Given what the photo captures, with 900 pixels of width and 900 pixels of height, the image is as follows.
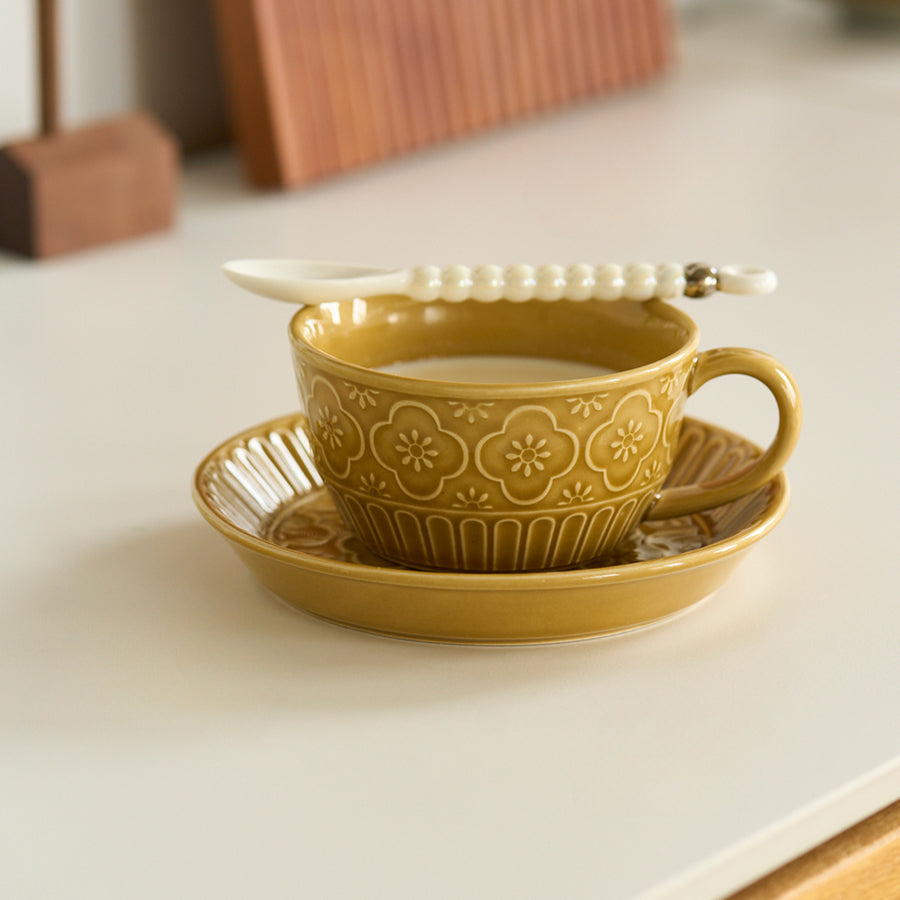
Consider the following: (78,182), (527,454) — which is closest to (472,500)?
(527,454)

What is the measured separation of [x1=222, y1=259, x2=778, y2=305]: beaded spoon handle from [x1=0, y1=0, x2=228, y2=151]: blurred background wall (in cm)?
60

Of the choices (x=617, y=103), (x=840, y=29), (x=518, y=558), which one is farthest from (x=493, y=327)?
(x=840, y=29)

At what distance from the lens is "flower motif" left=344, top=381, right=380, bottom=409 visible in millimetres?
397

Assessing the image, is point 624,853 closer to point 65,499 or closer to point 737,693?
point 737,693

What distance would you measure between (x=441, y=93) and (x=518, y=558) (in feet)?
2.36

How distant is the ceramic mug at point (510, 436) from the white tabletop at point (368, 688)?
35 millimetres

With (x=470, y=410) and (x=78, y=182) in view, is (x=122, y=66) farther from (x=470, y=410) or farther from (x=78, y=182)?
(x=470, y=410)

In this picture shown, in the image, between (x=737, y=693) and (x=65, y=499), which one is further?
(x=65, y=499)

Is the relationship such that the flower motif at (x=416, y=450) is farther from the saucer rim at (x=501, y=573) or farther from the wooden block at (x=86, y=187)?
the wooden block at (x=86, y=187)

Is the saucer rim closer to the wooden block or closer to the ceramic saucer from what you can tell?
the ceramic saucer

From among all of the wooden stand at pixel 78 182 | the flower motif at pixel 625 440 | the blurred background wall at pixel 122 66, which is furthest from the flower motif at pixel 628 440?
the blurred background wall at pixel 122 66

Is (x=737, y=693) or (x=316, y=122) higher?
(x=316, y=122)

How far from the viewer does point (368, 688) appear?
0.40 metres

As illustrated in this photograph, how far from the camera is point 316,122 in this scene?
3.24 feet
